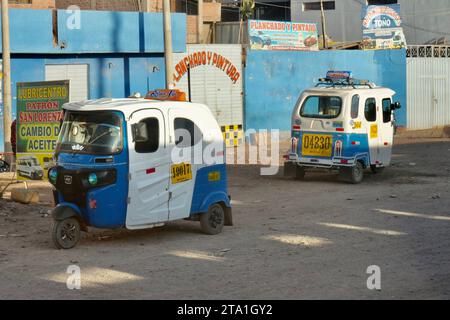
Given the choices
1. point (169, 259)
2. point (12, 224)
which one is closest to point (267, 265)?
point (169, 259)

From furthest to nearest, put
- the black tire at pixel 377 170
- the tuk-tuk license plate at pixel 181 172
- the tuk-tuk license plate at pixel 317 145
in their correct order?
the black tire at pixel 377 170
the tuk-tuk license plate at pixel 317 145
the tuk-tuk license plate at pixel 181 172

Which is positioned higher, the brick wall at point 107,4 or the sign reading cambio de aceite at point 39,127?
the brick wall at point 107,4

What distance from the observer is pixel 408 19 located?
47.6 meters

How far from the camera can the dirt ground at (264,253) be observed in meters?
9.33

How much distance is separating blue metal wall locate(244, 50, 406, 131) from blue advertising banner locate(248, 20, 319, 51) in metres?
0.35

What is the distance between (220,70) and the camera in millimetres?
26891

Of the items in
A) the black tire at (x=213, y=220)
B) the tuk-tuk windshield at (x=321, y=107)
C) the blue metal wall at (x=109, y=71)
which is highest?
the blue metal wall at (x=109, y=71)

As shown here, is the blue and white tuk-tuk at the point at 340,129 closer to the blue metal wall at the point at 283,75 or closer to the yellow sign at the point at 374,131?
the yellow sign at the point at 374,131

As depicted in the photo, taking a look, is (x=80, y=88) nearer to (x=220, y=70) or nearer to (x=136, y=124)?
(x=220, y=70)

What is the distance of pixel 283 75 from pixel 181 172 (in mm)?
17221

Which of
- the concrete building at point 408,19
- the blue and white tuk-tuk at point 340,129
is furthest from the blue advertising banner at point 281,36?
the concrete building at point 408,19

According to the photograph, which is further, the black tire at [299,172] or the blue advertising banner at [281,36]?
the blue advertising banner at [281,36]

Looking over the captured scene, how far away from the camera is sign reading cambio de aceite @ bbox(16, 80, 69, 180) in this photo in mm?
16234

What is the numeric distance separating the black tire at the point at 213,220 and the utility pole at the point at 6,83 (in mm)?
8733
